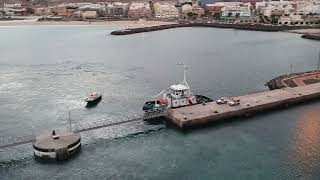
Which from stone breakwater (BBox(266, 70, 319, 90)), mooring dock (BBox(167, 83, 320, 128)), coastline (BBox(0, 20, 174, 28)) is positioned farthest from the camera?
coastline (BBox(0, 20, 174, 28))

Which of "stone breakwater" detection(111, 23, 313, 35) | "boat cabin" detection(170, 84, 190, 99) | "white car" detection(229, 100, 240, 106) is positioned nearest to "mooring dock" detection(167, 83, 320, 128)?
"white car" detection(229, 100, 240, 106)

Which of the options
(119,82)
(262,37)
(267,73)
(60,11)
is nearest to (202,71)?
(267,73)

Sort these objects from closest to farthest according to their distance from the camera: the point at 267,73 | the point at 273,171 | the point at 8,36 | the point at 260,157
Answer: the point at 273,171 < the point at 260,157 < the point at 267,73 < the point at 8,36

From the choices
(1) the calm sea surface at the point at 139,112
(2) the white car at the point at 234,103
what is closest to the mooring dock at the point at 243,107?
(2) the white car at the point at 234,103

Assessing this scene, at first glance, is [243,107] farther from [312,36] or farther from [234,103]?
[312,36]

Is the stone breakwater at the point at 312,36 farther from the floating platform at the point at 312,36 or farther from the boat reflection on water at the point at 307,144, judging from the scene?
the boat reflection on water at the point at 307,144

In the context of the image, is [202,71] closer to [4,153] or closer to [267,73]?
[267,73]

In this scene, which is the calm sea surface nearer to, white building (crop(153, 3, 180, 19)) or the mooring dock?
the mooring dock
